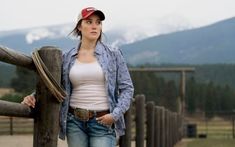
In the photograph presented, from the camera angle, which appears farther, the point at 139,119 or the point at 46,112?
the point at 139,119

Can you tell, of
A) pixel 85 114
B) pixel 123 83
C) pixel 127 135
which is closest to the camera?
pixel 85 114

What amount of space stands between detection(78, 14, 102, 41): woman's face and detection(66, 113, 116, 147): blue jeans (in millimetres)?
462

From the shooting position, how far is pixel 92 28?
4.36 metres

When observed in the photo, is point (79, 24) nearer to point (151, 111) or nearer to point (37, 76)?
point (37, 76)

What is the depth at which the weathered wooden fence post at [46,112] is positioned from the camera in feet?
13.8

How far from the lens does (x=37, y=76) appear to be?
13.9 feet

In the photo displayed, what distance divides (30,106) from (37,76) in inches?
7.8

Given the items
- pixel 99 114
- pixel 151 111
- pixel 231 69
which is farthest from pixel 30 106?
pixel 231 69

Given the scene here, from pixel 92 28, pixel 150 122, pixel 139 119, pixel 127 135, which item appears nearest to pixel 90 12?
pixel 92 28

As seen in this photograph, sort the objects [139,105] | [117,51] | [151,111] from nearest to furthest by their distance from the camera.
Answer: [117,51] → [139,105] → [151,111]

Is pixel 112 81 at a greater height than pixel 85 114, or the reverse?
pixel 112 81

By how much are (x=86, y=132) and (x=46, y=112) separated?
0.99 ft

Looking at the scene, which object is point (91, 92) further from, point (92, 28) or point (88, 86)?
point (92, 28)

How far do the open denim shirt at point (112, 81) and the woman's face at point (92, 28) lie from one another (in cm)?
8
